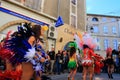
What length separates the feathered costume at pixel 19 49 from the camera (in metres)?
4.00

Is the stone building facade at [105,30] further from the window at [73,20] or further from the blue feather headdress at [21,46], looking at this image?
the blue feather headdress at [21,46]

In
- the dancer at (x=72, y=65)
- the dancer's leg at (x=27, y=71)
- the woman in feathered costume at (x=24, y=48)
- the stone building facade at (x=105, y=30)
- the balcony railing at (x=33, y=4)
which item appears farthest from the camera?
the stone building facade at (x=105, y=30)

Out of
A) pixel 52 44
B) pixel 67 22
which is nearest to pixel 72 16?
pixel 67 22

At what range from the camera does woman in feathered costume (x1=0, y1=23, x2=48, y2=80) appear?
3.90 m

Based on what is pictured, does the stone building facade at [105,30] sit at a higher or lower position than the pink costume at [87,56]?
higher

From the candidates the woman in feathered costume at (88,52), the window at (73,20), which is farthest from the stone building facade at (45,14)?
the woman in feathered costume at (88,52)

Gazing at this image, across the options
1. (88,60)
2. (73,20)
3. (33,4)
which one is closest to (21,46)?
(88,60)

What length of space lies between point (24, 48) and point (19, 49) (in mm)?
104

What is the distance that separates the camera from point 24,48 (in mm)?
4020

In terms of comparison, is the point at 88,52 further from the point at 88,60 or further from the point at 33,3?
the point at 33,3

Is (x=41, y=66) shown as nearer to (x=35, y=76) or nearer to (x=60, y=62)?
(x=35, y=76)

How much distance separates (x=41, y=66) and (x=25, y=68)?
0.62 meters

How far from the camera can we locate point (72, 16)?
67.2 ft

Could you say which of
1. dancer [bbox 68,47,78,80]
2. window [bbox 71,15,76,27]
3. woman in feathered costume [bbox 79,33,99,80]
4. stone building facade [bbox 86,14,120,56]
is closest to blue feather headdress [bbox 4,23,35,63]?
woman in feathered costume [bbox 79,33,99,80]
